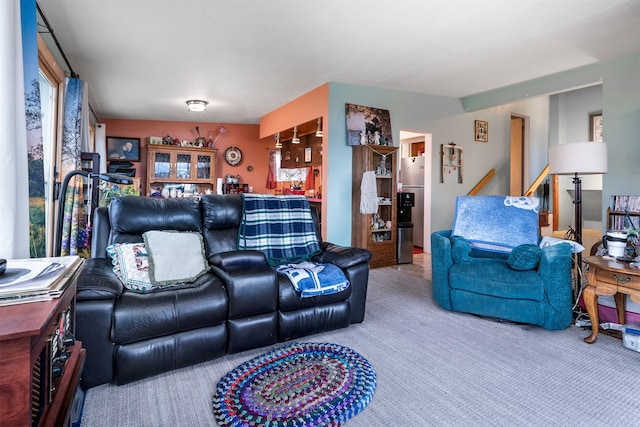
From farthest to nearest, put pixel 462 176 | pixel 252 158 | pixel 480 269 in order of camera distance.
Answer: pixel 252 158
pixel 462 176
pixel 480 269

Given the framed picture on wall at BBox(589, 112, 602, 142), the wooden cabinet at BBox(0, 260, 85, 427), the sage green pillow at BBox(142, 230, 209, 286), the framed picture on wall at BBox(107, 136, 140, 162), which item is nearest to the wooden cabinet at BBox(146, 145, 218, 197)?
the framed picture on wall at BBox(107, 136, 140, 162)

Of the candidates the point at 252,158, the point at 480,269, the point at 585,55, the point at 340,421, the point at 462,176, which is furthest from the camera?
the point at 252,158

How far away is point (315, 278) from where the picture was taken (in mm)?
2391

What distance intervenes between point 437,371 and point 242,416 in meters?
1.13

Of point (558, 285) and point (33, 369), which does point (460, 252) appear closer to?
point (558, 285)

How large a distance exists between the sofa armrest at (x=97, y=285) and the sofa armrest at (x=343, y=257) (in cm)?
143

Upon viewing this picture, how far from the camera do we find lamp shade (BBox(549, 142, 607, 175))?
9.45ft

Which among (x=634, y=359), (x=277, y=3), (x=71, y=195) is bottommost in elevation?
(x=634, y=359)

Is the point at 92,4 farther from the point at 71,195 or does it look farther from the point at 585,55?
the point at 585,55

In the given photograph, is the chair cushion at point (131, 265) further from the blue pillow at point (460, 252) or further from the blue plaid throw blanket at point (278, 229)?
the blue pillow at point (460, 252)

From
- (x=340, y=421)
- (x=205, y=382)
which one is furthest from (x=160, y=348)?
(x=340, y=421)

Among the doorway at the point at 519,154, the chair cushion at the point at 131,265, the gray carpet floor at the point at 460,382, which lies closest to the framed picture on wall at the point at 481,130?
the doorway at the point at 519,154

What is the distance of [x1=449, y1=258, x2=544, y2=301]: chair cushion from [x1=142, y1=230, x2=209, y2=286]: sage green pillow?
6.86 ft

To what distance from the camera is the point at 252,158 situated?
7863 millimetres
